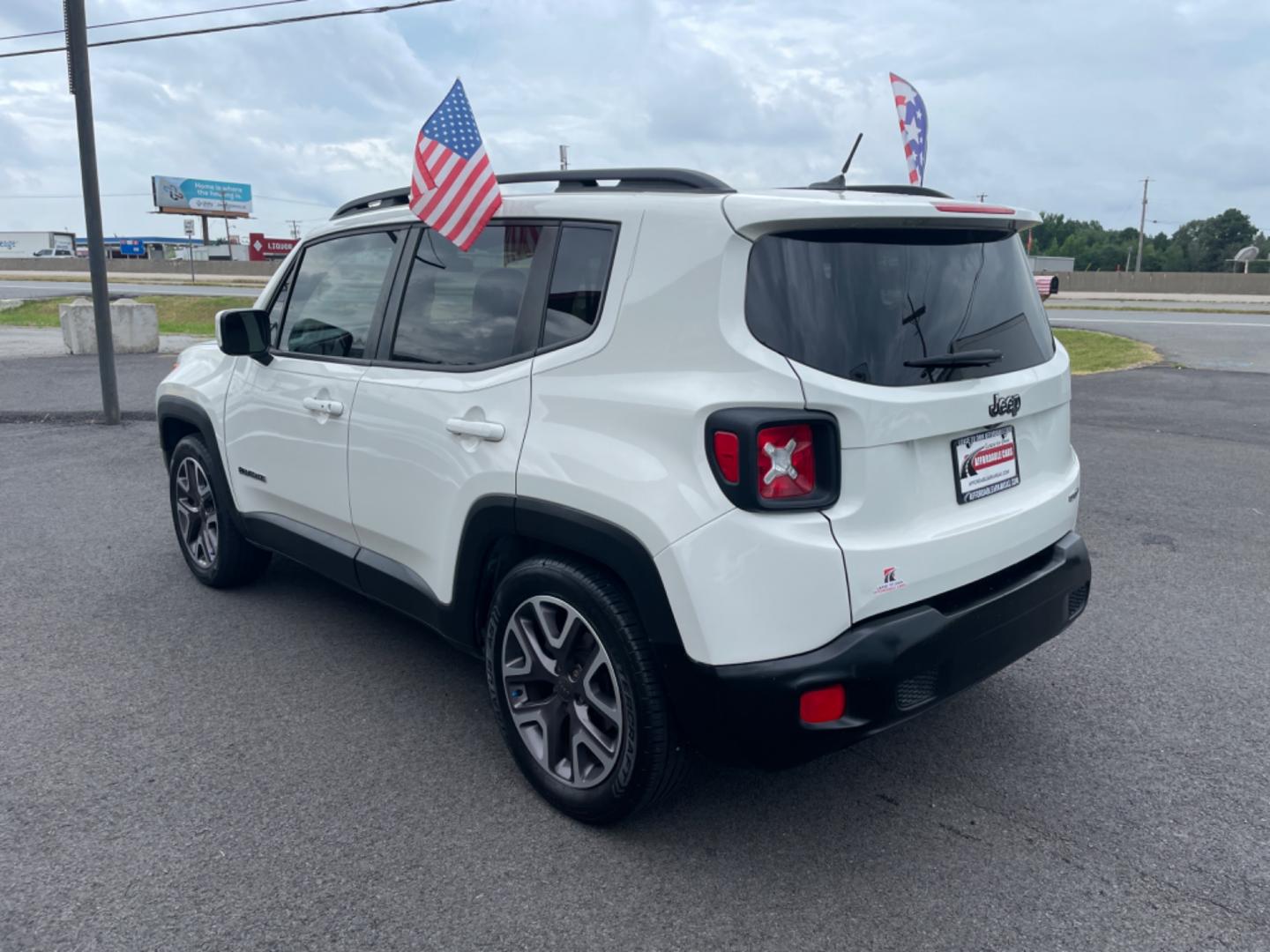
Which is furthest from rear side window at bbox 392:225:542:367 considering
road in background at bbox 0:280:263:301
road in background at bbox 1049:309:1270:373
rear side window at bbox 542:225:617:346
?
road in background at bbox 0:280:263:301

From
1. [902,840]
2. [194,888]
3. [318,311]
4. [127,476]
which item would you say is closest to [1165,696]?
[902,840]

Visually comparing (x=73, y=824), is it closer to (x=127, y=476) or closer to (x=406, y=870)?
(x=406, y=870)

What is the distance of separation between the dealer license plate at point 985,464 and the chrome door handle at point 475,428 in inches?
52.2

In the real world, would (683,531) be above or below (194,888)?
above

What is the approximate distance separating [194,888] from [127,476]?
18.6 feet

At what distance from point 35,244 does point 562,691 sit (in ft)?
339

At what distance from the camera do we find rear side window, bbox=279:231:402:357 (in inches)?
148

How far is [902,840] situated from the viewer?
2859mm

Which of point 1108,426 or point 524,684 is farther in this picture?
point 1108,426

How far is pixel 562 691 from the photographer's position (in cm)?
295

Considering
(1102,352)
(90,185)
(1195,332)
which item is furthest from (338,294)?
(1195,332)

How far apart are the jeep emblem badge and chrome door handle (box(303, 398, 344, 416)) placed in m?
2.28

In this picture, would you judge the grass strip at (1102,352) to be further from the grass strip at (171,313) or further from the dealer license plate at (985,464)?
the grass strip at (171,313)

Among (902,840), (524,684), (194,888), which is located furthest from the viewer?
(524,684)
